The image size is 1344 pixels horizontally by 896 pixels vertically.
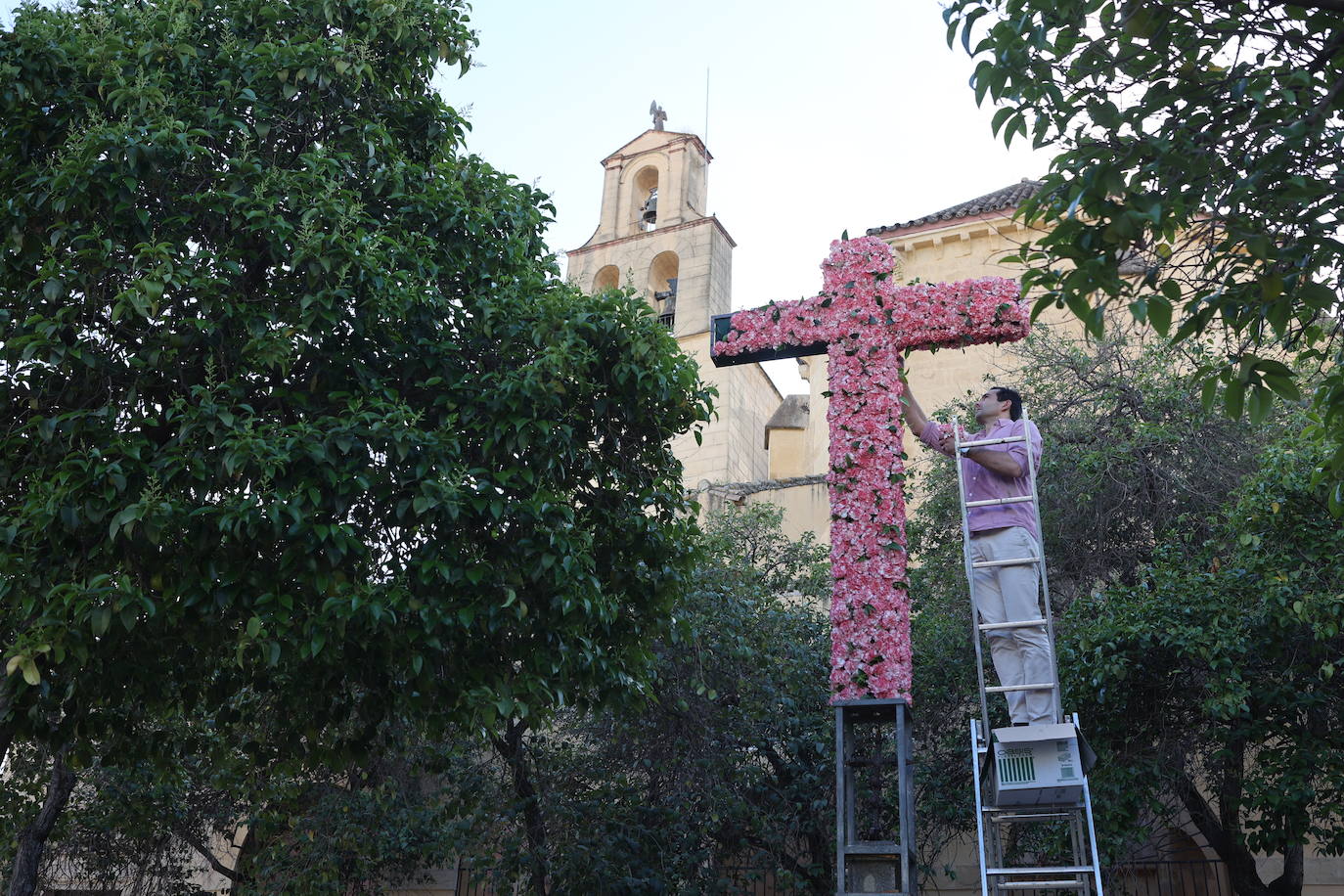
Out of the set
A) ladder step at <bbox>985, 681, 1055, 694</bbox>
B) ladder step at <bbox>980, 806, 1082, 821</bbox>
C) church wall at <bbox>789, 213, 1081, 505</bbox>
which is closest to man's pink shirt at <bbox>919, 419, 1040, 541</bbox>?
ladder step at <bbox>985, 681, 1055, 694</bbox>

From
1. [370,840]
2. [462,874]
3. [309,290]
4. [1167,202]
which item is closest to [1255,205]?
[1167,202]

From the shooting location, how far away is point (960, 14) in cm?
565

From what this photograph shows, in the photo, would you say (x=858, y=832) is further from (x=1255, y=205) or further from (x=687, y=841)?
(x=1255, y=205)

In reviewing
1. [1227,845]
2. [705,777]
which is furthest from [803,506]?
[1227,845]

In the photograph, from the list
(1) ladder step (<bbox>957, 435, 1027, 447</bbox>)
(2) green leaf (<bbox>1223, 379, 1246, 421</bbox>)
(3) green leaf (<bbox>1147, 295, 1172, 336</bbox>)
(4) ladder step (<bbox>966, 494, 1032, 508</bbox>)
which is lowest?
(2) green leaf (<bbox>1223, 379, 1246, 421</bbox>)

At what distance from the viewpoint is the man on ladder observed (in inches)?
288

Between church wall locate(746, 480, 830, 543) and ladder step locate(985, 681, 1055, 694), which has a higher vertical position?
church wall locate(746, 480, 830, 543)

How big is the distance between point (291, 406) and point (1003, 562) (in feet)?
15.7

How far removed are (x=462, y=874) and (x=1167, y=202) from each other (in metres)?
14.6

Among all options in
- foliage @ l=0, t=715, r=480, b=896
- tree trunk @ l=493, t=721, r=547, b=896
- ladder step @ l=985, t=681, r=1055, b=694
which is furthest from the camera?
foliage @ l=0, t=715, r=480, b=896

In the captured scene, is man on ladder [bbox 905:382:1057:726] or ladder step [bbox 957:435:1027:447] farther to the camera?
ladder step [bbox 957:435:1027:447]

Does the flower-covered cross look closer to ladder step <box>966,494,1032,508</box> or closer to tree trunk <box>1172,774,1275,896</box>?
ladder step <box>966,494,1032,508</box>

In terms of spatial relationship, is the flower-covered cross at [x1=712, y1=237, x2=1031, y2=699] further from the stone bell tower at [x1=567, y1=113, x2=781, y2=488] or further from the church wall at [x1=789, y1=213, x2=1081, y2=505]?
the stone bell tower at [x1=567, y1=113, x2=781, y2=488]

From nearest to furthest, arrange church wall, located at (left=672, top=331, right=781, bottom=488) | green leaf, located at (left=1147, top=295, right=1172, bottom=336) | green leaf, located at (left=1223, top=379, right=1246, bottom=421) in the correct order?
green leaf, located at (left=1147, top=295, right=1172, bottom=336) → green leaf, located at (left=1223, top=379, right=1246, bottom=421) → church wall, located at (left=672, top=331, right=781, bottom=488)
